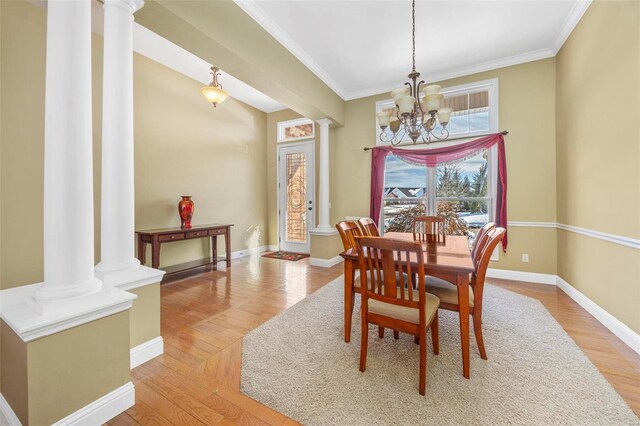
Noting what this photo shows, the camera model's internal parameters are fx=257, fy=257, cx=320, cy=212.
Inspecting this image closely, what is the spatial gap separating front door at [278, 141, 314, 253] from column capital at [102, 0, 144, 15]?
12.8ft

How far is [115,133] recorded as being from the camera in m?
1.83

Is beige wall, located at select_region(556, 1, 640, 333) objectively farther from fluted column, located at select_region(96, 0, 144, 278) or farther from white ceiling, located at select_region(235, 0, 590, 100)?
fluted column, located at select_region(96, 0, 144, 278)

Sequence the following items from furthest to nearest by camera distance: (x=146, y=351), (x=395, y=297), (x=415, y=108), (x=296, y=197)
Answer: (x=296, y=197)
(x=415, y=108)
(x=146, y=351)
(x=395, y=297)

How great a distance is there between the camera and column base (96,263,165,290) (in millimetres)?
1747

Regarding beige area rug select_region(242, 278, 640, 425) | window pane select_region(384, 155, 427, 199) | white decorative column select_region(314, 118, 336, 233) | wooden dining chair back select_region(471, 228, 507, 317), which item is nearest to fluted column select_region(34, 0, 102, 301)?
beige area rug select_region(242, 278, 640, 425)

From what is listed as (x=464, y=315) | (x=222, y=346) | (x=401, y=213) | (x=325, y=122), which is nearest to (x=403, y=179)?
(x=401, y=213)

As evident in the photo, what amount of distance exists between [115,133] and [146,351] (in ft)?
5.28

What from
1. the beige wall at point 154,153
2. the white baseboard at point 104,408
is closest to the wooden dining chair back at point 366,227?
the white baseboard at point 104,408

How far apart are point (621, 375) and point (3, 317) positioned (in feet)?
12.0

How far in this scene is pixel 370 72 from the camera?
13.3 ft

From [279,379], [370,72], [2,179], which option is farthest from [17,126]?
[370,72]

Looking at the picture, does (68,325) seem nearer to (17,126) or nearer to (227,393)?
(227,393)

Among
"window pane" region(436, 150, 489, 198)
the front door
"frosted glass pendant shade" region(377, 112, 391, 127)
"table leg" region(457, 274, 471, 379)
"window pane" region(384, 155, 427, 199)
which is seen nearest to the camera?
"table leg" region(457, 274, 471, 379)

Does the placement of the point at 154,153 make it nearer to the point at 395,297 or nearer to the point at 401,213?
the point at 395,297
